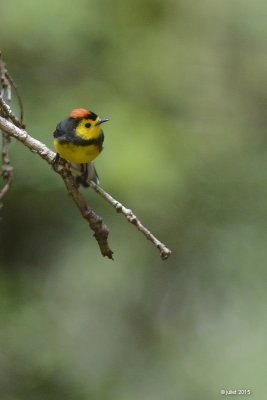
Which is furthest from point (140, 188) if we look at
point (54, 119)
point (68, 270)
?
point (68, 270)

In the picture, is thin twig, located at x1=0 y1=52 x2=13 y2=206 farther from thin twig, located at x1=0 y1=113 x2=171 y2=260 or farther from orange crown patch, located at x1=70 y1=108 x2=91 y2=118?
orange crown patch, located at x1=70 y1=108 x2=91 y2=118

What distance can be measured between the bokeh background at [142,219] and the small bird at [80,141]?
1695 mm

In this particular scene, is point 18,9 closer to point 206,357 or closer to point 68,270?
point 68,270

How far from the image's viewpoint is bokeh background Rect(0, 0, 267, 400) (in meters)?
4.49

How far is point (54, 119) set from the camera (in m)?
4.25

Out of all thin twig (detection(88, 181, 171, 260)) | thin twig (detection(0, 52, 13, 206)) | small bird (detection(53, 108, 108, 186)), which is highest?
small bird (detection(53, 108, 108, 186))

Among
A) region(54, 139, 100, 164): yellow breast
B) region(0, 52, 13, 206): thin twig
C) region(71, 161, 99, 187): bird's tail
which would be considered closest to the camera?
region(0, 52, 13, 206): thin twig

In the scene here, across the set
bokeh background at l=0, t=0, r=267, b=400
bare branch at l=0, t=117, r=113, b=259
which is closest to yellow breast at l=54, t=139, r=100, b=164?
bare branch at l=0, t=117, r=113, b=259

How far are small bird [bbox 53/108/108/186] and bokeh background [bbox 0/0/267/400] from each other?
5.56ft

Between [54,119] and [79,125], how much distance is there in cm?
185

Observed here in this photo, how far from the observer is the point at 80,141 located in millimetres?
2332

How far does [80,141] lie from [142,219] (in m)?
2.32

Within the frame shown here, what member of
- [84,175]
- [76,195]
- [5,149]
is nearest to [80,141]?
[84,175]

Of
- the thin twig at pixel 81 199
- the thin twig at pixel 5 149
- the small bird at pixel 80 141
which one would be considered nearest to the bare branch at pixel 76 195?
the thin twig at pixel 81 199
